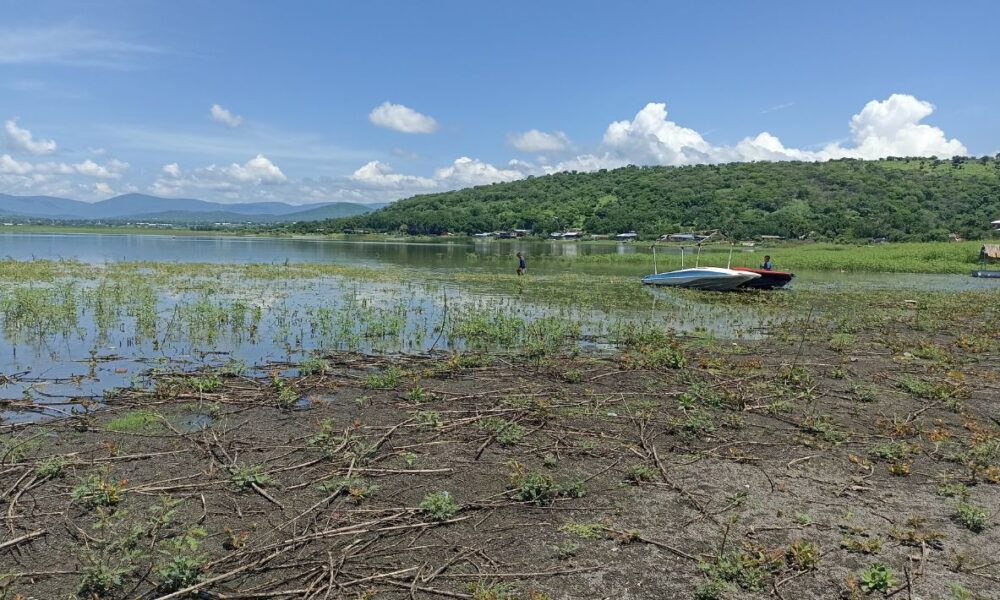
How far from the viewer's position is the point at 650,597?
4.70 meters

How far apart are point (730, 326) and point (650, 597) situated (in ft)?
49.5

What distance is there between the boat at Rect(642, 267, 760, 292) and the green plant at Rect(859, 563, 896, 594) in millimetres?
23699

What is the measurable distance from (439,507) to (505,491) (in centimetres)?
86

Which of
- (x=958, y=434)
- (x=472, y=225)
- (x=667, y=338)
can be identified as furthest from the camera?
(x=472, y=225)

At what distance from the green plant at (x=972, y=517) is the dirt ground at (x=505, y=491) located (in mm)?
19

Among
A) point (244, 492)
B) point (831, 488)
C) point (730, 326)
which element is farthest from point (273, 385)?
point (730, 326)

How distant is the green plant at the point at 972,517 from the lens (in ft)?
18.9

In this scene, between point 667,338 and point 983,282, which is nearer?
point 667,338

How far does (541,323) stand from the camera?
1627 cm

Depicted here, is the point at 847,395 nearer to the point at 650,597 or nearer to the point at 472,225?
the point at 650,597

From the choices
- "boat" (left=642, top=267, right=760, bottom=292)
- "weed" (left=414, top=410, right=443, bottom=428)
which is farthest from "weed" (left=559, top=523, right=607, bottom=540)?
"boat" (left=642, top=267, right=760, bottom=292)

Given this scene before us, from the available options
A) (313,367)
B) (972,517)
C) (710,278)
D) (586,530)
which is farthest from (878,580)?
(710,278)

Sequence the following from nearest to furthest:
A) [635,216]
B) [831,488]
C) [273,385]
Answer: [831,488]
[273,385]
[635,216]

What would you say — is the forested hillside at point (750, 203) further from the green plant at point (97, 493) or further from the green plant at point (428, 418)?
the green plant at point (97, 493)
